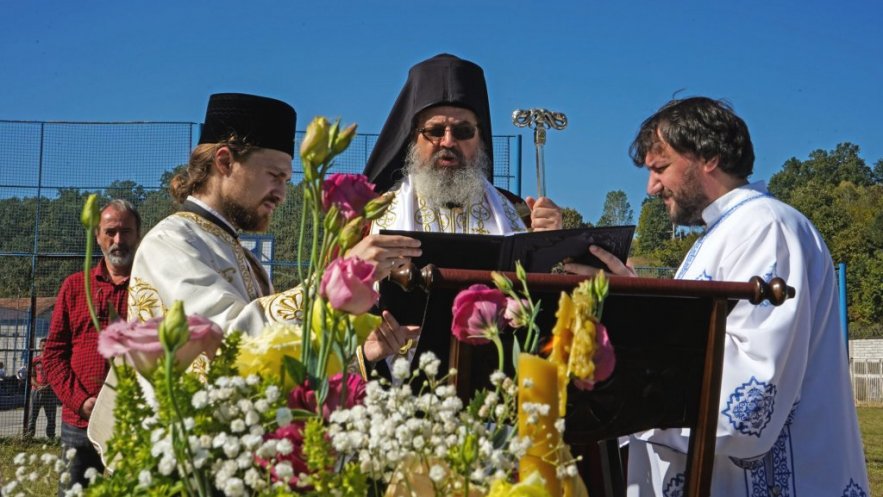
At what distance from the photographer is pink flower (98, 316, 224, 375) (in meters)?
1.03

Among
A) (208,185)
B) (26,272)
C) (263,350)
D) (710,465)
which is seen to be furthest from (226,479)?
(26,272)

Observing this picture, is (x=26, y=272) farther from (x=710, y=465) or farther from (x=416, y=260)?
(x=710, y=465)

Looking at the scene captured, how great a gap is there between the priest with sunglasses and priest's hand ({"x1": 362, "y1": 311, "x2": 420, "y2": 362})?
95 centimetres

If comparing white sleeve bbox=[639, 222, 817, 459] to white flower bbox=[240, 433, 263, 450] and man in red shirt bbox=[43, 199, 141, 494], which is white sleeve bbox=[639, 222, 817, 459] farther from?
man in red shirt bbox=[43, 199, 141, 494]

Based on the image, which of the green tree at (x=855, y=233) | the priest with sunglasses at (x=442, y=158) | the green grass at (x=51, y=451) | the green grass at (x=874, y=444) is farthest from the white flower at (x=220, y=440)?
the green tree at (x=855, y=233)

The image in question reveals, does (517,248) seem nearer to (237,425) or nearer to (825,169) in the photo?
(237,425)

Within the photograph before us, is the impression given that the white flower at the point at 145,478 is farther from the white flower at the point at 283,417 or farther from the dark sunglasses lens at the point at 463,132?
the dark sunglasses lens at the point at 463,132

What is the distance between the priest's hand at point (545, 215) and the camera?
128 inches

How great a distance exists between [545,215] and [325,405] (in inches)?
85.2

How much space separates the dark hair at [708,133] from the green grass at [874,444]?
20.4ft

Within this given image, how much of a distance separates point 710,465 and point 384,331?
1012mm

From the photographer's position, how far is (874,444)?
12.4 m

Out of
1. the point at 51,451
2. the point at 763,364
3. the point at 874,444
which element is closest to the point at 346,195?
the point at 763,364

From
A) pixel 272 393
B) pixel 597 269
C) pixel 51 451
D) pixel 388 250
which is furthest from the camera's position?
pixel 51 451
